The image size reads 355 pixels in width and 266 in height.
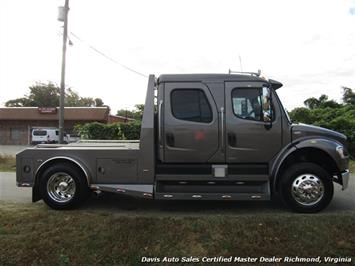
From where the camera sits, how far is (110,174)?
Answer: 20.4ft

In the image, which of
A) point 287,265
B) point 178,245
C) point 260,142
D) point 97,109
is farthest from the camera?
point 97,109

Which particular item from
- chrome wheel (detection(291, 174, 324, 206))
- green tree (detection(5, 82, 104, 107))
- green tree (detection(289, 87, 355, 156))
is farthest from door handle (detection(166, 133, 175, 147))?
green tree (detection(5, 82, 104, 107))

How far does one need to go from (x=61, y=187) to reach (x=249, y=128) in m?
3.55

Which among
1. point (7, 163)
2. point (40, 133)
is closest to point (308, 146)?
point (7, 163)

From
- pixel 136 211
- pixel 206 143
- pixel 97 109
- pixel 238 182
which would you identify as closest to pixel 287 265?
pixel 238 182

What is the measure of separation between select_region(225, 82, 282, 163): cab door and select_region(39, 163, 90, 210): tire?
8.84ft

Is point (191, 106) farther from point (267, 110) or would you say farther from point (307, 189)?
point (307, 189)

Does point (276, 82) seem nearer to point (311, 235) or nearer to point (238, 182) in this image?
point (238, 182)

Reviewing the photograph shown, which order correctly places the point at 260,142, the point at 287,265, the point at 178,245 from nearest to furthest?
the point at 287,265 → the point at 178,245 → the point at 260,142

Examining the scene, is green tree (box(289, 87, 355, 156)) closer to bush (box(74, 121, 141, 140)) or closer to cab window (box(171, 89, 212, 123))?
cab window (box(171, 89, 212, 123))

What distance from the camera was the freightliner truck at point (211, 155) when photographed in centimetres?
605

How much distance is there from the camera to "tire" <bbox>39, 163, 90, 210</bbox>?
20.5ft

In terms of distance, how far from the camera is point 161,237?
493 cm

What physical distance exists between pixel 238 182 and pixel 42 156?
358 cm
